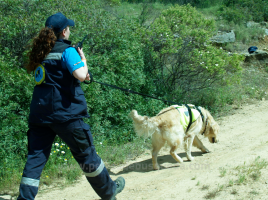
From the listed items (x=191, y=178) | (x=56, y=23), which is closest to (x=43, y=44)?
(x=56, y=23)

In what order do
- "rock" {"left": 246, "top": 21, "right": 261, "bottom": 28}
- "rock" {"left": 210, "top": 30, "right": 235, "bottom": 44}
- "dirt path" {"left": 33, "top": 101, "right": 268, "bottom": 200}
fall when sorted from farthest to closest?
1. "rock" {"left": 246, "top": 21, "right": 261, "bottom": 28}
2. "rock" {"left": 210, "top": 30, "right": 235, "bottom": 44}
3. "dirt path" {"left": 33, "top": 101, "right": 268, "bottom": 200}

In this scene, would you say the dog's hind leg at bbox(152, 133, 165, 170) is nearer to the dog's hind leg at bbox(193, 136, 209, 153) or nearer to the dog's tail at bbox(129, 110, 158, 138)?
the dog's tail at bbox(129, 110, 158, 138)

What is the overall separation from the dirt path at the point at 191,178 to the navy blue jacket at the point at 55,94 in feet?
5.65

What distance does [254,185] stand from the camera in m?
3.32

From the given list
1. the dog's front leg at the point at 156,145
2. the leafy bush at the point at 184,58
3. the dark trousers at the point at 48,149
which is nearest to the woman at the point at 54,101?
the dark trousers at the point at 48,149

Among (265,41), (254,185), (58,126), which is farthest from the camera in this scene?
(265,41)

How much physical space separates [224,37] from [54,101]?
12.7 metres

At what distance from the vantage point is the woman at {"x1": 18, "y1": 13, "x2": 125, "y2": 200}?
2834 millimetres

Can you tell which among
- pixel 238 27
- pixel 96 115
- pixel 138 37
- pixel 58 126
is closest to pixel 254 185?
pixel 58 126

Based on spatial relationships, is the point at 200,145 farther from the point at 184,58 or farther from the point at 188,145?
the point at 184,58

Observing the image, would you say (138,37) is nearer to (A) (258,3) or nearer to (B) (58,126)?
(B) (58,126)

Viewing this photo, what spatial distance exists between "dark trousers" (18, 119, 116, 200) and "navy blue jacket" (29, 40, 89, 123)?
105mm

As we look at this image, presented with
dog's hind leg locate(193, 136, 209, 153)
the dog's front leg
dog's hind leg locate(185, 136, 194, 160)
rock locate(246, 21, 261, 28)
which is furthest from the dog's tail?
rock locate(246, 21, 261, 28)

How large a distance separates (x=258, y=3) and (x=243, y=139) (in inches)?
546
